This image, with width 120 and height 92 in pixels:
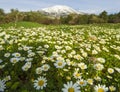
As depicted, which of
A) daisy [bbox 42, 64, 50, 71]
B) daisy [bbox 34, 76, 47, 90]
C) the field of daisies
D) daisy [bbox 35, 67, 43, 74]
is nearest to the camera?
daisy [bbox 34, 76, 47, 90]

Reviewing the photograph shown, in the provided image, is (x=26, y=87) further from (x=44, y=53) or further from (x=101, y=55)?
(x=101, y=55)

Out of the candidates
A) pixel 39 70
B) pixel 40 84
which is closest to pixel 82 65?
pixel 39 70

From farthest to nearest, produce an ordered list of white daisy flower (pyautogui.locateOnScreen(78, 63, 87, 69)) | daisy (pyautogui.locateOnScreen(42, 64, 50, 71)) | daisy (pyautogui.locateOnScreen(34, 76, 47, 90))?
white daisy flower (pyautogui.locateOnScreen(78, 63, 87, 69)), daisy (pyautogui.locateOnScreen(42, 64, 50, 71)), daisy (pyautogui.locateOnScreen(34, 76, 47, 90))

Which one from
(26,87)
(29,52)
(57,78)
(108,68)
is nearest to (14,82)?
(26,87)

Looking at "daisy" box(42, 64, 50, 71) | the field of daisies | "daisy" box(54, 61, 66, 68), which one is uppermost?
"daisy" box(54, 61, 66, 68)

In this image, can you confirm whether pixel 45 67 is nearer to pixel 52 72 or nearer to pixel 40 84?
pixel 52 72

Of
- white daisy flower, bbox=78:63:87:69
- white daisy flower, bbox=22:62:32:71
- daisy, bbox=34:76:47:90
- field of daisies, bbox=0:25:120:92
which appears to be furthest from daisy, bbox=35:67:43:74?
white daisy flower, bbox=78:63:87:69

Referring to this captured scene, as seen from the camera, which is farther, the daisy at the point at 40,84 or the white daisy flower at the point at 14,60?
the white daisy flower at the point at 14,60

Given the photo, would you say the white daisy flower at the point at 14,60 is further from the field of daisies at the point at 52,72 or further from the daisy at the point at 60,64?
the daisy at the point at 60,64

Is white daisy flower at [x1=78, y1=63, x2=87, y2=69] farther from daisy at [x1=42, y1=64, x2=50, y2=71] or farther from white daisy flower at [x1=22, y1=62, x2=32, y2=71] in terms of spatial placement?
white daisy flower at [x1=22, y1=62, x2=32, y2=71]

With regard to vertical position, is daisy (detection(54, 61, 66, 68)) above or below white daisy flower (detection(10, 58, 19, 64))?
above

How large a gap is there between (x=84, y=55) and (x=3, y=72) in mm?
2092

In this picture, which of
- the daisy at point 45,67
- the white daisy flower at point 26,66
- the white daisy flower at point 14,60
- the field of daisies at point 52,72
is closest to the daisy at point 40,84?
the field of daisies at point 52,72

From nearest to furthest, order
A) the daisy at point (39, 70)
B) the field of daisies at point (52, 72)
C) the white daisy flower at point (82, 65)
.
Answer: the field of daisies at point (52, 72), the daisy at point (39, 70), the white daisy flower at point (82, 65)
